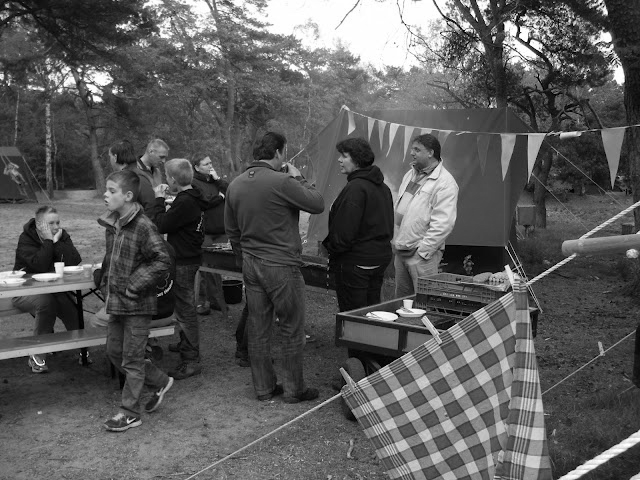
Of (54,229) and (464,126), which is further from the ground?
(464,126)

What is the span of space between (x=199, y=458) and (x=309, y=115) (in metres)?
34.8

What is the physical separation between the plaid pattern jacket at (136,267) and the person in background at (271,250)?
2.03ft

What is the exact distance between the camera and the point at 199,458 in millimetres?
4020

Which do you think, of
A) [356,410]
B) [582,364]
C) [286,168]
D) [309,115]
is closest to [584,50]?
[582,364]

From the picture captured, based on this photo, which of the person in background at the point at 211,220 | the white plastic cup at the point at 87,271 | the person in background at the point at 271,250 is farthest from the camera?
the person in background at the point at 211,220

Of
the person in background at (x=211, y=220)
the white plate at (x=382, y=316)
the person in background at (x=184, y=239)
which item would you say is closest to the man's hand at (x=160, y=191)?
the person in background at (x=184, y=239)

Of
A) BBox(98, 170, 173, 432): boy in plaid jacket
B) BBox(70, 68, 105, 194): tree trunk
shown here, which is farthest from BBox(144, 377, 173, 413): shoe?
BBox(70, 68, 105, 194): tree trunk

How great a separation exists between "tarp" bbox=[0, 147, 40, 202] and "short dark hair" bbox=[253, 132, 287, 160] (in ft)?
70.1

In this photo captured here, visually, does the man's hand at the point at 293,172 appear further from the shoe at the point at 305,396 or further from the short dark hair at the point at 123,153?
the shoe at the point at 305,396

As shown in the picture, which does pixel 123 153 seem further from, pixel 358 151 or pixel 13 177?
pixel 13 177

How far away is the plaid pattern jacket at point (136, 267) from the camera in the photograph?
4418mm

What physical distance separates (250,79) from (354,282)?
2940cm

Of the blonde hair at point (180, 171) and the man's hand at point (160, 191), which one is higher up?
the blonde hair at point (180, 171)

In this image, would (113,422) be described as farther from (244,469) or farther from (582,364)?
(582,364)
